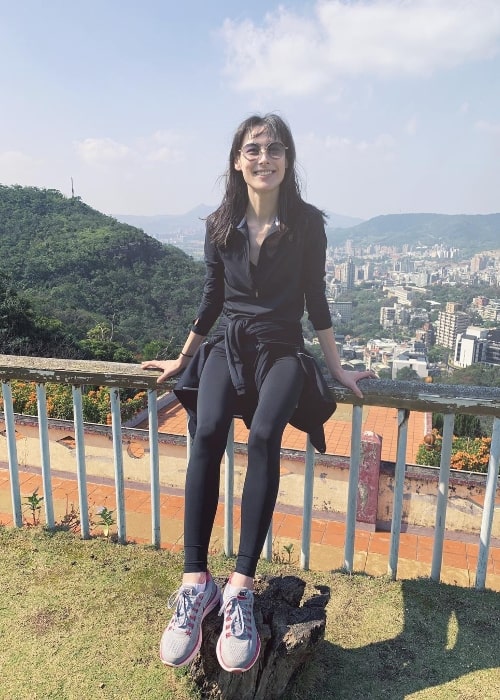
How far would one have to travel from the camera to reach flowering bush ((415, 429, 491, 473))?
604 cm

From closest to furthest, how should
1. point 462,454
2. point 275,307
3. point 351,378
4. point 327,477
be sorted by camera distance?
point 275,307 → point 351,378 → point 327,477 → point 462,454

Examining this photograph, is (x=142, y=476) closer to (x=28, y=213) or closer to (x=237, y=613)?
(x=237, y=613)

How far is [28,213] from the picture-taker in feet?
125

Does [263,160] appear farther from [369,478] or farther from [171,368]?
[369,478]

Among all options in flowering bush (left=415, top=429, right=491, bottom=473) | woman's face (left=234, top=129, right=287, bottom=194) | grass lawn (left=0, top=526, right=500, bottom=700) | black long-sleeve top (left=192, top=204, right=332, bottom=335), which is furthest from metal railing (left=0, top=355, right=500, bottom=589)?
flowering bush (left=415, top=429, right=491, bottom=473)

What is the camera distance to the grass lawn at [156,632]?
1448 millimetres

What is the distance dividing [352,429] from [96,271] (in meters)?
30.7

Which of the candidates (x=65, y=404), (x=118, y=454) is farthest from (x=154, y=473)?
(x=65, y=404)

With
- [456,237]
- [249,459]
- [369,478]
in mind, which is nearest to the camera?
[249,459]

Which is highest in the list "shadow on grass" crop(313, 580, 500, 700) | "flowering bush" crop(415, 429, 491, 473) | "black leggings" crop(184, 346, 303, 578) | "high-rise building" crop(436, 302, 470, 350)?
"black leggings" crop(184, 346, 303, 578)

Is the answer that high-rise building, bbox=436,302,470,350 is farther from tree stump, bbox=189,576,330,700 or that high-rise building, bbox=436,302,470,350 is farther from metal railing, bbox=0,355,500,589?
tree stump, bbox=189,576,330,700

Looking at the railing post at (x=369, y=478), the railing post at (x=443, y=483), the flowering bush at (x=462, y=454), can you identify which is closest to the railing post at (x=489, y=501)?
the railing post at (x=443, y=483)

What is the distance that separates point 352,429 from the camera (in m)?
1.98

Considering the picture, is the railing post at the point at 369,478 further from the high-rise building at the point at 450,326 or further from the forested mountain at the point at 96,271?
the high-rise building at the point at 450,326
